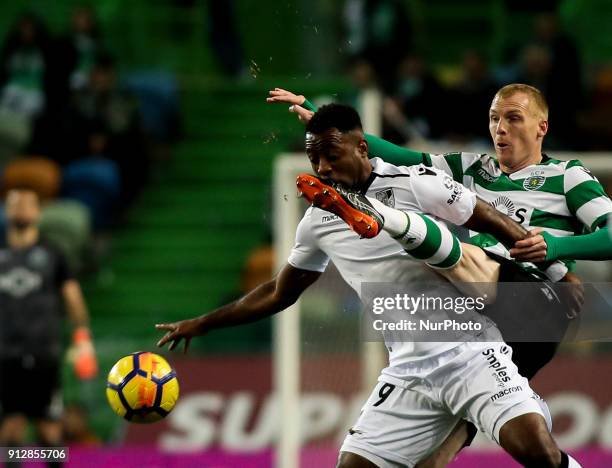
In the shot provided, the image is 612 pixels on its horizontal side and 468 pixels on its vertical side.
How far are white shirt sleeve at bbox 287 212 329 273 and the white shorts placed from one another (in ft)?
1.80

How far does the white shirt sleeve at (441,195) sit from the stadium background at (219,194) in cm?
344

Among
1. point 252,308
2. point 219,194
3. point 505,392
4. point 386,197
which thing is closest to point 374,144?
point 386,197

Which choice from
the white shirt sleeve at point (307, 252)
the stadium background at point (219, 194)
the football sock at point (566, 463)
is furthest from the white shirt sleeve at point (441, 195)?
the stadium background at point (219, 194)

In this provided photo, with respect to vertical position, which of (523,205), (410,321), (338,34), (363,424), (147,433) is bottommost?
(147,433)

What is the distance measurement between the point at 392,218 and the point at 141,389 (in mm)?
1402

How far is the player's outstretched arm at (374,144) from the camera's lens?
563 centimetres

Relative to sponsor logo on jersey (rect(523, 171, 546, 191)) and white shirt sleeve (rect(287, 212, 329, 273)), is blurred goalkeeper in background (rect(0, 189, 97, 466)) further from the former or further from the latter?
sponsor logo on jersey (rect(523, 171, 546, 191))

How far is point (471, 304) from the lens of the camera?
544cm

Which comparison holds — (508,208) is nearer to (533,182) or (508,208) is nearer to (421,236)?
(533,182)

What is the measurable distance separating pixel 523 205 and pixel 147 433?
17.1 feet

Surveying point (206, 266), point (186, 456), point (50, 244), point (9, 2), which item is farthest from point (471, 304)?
point (9, 2)

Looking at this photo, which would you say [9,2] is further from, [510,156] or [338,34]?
[510,156]

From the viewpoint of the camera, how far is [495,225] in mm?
5180

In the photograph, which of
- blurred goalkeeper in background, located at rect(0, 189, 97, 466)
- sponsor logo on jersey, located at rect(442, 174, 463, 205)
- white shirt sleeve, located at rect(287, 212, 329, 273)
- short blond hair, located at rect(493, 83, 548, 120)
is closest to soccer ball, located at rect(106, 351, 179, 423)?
white shirt sleeve, located at rect(287, 212, 329, 273)
